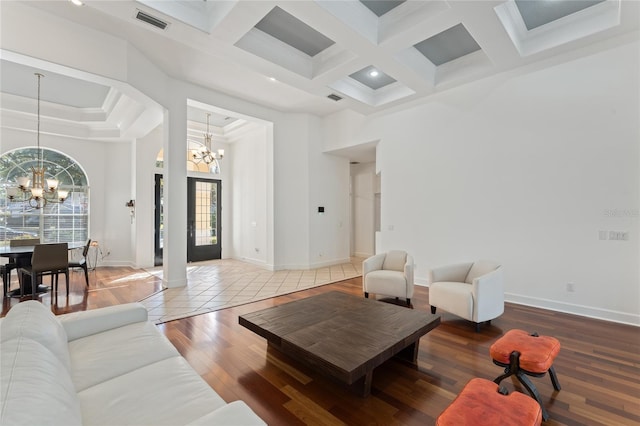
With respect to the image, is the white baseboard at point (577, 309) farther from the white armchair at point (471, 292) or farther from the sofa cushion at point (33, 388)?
the sofa cushion at point (33, 388)

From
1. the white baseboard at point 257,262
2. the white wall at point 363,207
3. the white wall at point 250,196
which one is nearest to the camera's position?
the white baseboard at point 257,262

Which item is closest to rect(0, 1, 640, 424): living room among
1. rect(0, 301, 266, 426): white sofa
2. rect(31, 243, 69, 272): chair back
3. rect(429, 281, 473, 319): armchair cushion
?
rect(429, 281, 473, 319): armchair cushion

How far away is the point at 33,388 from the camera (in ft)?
3.37

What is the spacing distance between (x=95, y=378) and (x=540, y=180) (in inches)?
210

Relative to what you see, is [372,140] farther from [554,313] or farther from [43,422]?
[43,422]

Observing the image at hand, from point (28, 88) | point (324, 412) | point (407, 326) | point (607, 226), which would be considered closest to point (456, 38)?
point (607, 226)

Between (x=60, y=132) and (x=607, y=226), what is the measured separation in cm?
1047

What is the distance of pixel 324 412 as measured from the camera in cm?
197

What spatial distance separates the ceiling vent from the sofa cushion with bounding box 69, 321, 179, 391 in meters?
3.22

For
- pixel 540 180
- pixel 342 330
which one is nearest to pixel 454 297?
pixel 342 330

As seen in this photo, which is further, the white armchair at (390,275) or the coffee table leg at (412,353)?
the white armchair at (390,275)

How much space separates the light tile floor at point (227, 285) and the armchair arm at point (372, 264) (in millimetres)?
1275

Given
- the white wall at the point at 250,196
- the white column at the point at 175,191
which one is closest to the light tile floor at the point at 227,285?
the white column at the point at 175,191

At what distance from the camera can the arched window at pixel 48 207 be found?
625 cm
